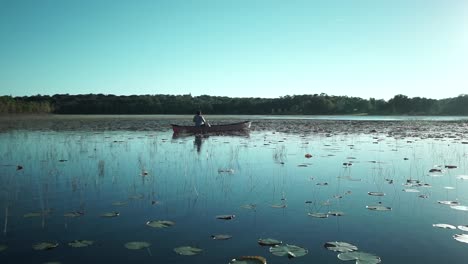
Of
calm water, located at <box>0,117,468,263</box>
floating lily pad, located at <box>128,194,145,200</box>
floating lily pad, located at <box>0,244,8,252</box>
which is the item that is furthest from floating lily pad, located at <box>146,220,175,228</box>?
floating lily pad, located at <box>0,244,8,252</box>

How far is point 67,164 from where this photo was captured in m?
13.0

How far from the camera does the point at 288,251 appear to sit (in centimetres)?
509

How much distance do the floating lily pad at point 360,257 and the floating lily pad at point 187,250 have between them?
6.18 feet

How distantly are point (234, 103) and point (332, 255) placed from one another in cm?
12281

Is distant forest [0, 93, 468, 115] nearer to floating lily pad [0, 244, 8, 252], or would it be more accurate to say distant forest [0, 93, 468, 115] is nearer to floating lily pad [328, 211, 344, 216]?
floating lily pad [0, 244, 8, 252]

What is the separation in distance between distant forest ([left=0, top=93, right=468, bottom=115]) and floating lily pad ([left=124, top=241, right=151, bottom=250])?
347ft

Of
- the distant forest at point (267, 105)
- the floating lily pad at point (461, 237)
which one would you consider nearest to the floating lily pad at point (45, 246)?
the floating lily pad at point (461, 237)

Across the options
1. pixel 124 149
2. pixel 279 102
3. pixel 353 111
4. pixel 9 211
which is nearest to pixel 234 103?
pixel 279 102

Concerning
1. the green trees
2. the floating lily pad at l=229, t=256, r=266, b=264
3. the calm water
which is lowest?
the calm water

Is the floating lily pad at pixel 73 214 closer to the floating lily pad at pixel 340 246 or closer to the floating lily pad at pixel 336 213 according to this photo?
the floating lily pad at pixel 340 246

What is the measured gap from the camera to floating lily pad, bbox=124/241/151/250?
17.3 ft

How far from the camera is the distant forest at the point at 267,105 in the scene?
358 ft

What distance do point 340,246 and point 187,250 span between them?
Result: 2.12 metres

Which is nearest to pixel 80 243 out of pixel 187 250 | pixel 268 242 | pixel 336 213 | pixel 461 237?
pixel 187 250
